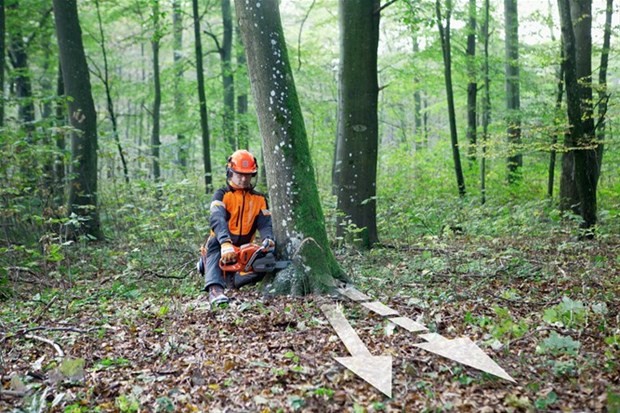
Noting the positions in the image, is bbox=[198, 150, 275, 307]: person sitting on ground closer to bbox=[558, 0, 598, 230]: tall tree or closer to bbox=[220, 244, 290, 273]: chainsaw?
bbox=[220, 244, 290, 273]: chainsaw

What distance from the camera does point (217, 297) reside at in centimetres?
Answer: 579

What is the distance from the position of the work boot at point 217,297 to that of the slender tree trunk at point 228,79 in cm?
1206

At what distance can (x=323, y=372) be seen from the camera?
3742mm

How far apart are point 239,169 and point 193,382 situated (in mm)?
3100

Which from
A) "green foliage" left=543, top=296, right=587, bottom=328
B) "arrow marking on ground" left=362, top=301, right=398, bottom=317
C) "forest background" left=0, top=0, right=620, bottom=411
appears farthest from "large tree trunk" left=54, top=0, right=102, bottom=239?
"green foliage" left=543, top=296, right=587, bottom=328

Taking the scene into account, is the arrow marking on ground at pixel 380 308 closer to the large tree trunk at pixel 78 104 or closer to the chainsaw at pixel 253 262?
the chainsaw at pixel 253 262

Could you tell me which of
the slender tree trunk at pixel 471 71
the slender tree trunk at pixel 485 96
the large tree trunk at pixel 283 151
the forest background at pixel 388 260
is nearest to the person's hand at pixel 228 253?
the large tree trunk at pixel 283 151

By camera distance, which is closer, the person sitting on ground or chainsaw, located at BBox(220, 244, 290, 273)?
chainsaw, located at BBox(220, 244, 290, 273)

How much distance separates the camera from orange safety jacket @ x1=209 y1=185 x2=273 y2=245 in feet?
21.0

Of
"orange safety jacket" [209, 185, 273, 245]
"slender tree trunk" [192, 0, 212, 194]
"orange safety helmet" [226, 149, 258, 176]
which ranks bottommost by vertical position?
"orange safety jacket" [209, 185, 273, 245]

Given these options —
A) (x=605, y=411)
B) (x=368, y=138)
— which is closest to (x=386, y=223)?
(x=368, y=138)

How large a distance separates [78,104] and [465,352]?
9.58 meters

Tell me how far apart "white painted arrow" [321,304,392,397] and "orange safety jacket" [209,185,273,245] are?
6.91 feet

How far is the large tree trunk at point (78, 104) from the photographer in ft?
34.3
